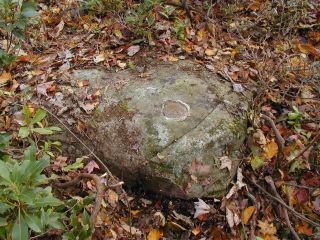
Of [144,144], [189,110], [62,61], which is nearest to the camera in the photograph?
[144,144]

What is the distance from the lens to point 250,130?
2947 mm

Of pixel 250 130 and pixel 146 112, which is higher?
pixel 146 112

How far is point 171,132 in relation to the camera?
275 centimetres

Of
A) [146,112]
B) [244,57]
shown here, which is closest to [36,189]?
[146,112]

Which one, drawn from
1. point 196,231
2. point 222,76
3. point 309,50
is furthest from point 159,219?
point 309,50

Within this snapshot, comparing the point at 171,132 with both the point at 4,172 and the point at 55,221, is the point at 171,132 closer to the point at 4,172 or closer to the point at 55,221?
the point at 55,221

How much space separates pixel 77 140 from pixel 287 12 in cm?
271

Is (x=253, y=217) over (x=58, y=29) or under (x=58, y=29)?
under

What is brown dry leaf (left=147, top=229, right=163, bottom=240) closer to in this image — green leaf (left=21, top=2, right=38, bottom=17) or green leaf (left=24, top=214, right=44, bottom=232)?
green leaf (left=24, top=214, right=44, bottom=232)

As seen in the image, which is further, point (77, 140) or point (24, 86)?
point (24, 86)

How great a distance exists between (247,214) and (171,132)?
0.81 meters

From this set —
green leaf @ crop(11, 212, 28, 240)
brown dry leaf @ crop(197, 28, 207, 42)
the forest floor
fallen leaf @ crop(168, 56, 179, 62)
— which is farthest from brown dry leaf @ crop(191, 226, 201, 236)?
brown dry leaf @ crop(197, 28, 207, 42)

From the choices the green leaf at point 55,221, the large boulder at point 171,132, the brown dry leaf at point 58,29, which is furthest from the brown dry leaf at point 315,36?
the green leaf at point 55,221

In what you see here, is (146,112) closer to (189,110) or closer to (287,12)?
(189,110)
